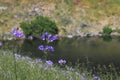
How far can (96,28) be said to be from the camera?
11244 cm

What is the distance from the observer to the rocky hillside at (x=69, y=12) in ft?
370

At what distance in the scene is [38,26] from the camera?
109125 millimetres

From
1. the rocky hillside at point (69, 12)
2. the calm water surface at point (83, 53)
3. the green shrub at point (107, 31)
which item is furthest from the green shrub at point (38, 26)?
the calm water surface at point (83, 53)

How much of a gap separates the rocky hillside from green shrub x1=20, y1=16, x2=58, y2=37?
2.17 meters

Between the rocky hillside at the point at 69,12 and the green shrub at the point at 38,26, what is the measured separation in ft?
7.11

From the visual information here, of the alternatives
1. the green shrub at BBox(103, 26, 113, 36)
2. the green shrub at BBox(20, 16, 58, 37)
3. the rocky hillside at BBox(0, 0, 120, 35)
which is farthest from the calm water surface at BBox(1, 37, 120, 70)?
the rocky hillside at BBox(0, 0, 120, 35)

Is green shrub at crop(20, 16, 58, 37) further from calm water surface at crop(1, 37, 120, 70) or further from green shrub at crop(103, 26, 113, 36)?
calm water surface at crop(1, 37, 120, 70)

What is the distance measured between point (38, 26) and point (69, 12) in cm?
1106

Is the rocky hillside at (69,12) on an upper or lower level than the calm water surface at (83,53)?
lower

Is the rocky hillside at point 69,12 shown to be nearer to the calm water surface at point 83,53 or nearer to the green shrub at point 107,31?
the green shrub at point 107,31

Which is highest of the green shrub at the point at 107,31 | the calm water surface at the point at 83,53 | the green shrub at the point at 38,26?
the calm water surface at the point at 83,53

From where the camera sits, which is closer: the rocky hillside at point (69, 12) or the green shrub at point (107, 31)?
the green shrub at point (107, 31)

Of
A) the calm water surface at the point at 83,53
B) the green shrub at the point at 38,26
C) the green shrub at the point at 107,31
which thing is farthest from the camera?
the green shrub at the point at 107,31

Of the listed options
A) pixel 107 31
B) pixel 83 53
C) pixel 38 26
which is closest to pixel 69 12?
pixel 38 26
